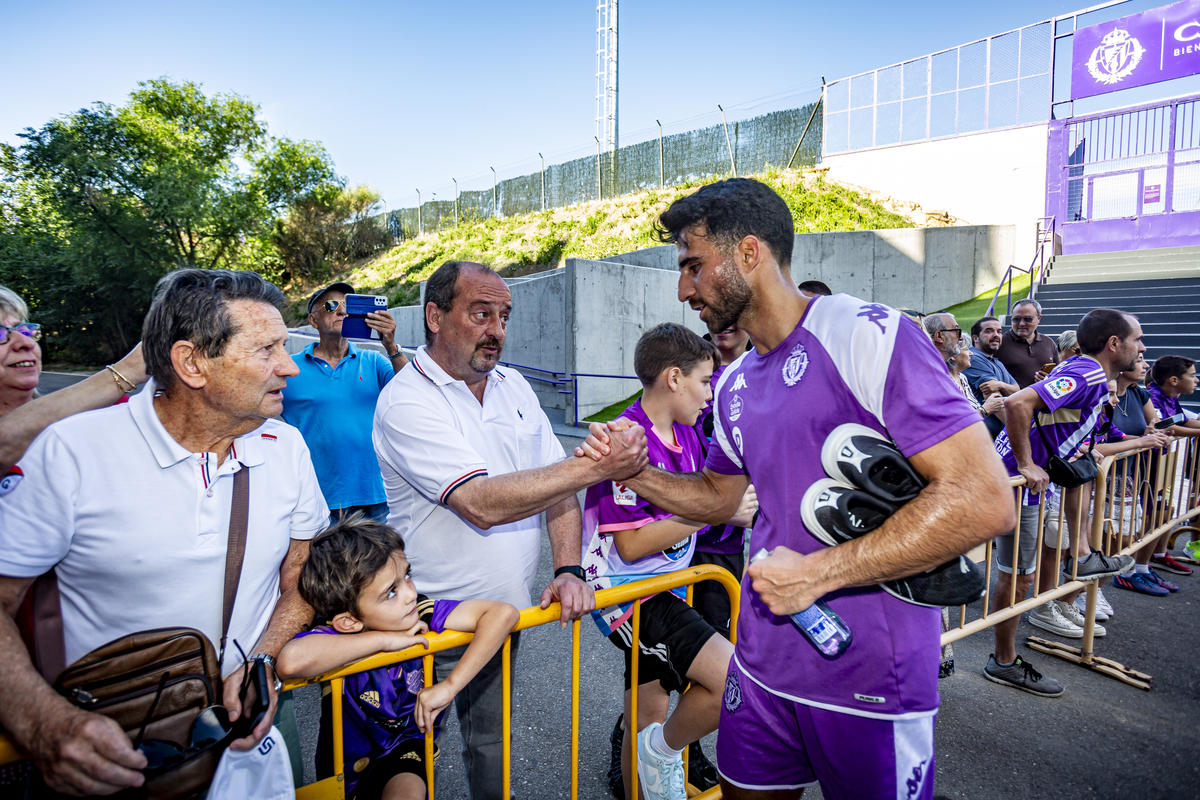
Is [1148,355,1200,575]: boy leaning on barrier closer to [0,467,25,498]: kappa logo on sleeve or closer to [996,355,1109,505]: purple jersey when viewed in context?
[996,355,1109,505]: purple jersey

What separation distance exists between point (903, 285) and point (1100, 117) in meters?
7.70

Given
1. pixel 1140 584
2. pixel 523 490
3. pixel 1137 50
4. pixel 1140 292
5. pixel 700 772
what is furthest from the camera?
pixel 1137 50

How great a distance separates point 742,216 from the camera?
5.57 ft

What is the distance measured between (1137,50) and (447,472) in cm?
2412

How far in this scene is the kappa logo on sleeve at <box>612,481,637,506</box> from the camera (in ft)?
7.68

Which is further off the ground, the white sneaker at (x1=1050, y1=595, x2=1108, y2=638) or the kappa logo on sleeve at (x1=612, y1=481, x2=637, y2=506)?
the kappa logo on sleeve at (x1=612, y1=481, x2=637, y2=506)

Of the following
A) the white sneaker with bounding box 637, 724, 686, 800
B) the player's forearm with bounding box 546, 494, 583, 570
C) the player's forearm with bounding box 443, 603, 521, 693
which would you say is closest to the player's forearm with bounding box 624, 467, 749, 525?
the player's forearm with bounding box 546, 494, 583, 570

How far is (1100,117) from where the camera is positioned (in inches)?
695

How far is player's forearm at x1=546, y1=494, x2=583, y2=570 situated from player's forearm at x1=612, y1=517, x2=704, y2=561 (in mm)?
191

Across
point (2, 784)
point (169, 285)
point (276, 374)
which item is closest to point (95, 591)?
point (2, 784)

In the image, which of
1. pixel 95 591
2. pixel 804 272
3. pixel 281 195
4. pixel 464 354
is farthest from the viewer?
pixel 281 195

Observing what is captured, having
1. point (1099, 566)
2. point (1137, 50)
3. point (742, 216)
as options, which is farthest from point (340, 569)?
point (1137, 50)

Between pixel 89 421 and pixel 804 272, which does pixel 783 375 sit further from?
pixel 804 272

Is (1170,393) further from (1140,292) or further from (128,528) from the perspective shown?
(1140,292)
